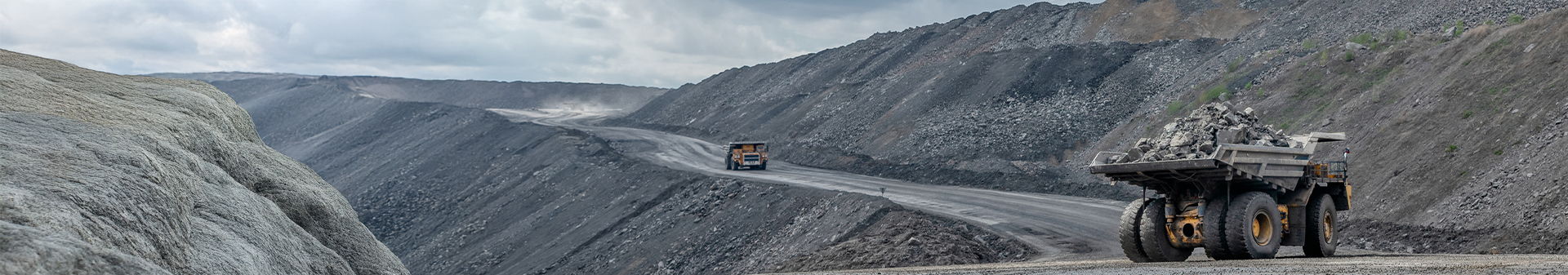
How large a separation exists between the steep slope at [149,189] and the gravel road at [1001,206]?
453 inches

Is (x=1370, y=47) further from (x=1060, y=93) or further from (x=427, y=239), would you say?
(x=427, y=239)

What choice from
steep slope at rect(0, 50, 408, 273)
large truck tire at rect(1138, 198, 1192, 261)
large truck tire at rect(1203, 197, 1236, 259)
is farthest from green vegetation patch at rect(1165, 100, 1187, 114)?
steep slope at rect(0, 50, 408, 273)

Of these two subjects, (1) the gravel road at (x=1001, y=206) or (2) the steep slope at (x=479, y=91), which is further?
(2) the steep slope at (x=479, y=91)

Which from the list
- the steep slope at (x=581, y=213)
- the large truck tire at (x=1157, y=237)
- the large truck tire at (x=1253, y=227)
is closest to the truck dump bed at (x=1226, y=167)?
the large truck tire at (x=1253, y=227)

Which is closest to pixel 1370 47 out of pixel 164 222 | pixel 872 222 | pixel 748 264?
pixel 872 222

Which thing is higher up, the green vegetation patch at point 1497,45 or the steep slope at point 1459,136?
the green vegetation patch at point 1497,45

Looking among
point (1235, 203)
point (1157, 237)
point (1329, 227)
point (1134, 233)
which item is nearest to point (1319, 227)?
point (1329, 227)

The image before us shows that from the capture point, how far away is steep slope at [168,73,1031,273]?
19.4 meters

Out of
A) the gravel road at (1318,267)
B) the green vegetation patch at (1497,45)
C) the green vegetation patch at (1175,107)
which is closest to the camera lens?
the gravel road at (1318,267)

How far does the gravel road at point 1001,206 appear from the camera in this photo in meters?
18.0

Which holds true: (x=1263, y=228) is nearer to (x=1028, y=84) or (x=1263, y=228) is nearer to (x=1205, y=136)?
(x=1205, y=136)

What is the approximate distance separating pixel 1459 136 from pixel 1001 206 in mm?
9287

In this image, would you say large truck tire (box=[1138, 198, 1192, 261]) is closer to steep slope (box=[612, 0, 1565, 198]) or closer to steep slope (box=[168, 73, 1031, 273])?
steep slope (box=[168, 73, 1031, 273])

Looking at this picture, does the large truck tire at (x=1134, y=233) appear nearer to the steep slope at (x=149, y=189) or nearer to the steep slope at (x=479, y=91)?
the steep slope at (x=149, y=189)
